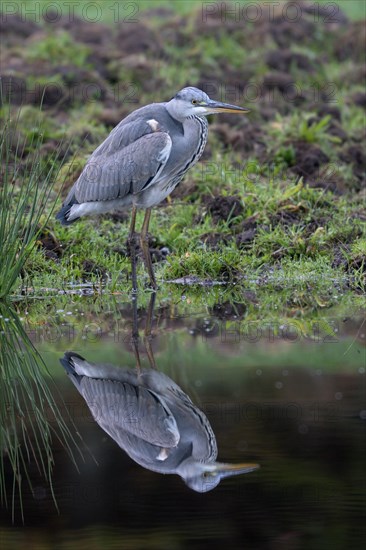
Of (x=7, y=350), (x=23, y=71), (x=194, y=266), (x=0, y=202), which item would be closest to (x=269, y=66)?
(x=23, y=71)

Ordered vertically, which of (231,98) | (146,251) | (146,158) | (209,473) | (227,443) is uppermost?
(209,473)

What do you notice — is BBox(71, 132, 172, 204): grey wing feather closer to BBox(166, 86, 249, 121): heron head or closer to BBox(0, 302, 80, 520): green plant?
BBox(166, 86, 249, 121): heron head

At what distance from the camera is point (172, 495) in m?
5.10

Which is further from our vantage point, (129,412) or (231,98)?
(231,98)

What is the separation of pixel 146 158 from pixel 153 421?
4191mm

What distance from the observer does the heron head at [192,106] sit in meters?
10.1

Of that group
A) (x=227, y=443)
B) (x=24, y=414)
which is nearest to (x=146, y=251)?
(x=24, y=414)

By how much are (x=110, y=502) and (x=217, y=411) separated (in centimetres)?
141

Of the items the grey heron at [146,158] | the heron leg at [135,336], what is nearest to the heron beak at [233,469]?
the heron leg at [135,336]

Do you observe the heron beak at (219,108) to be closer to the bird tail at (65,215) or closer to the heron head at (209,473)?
the bird tail at (65,215)

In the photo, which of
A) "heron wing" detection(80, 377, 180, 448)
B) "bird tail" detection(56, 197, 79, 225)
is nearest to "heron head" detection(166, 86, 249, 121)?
"bird tail" detection(56, 197, 79, 225)

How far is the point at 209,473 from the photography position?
5391 mm

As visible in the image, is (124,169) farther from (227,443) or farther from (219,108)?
(227,443)

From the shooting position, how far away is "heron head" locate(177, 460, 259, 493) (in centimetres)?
526
